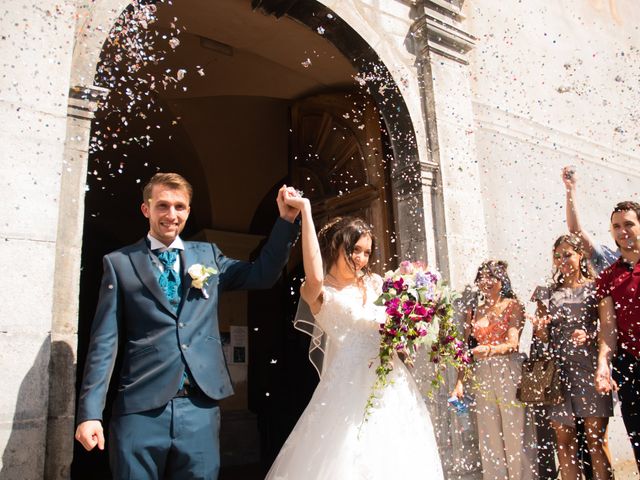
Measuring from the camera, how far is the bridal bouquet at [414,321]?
8.57 ft

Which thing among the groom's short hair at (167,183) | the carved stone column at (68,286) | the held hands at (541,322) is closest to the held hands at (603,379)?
the held hands at (541,322)

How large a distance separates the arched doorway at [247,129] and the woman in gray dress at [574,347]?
4.96ft

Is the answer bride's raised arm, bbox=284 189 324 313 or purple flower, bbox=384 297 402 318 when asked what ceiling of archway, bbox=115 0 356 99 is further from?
purple flower, bbox=384 297 402 318

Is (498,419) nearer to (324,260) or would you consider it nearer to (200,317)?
(324,260)

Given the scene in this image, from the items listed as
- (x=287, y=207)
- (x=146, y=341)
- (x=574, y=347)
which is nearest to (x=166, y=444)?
(x=146, y=341)

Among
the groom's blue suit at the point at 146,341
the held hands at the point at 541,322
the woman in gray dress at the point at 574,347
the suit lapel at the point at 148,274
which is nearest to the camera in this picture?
the groom's blue suit at the point at 146,341

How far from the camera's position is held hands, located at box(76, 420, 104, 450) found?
200 cm

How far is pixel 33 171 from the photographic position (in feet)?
8.79

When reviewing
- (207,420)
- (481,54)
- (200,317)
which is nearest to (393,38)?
(481,54)

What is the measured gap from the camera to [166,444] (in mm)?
2102

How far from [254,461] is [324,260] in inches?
184

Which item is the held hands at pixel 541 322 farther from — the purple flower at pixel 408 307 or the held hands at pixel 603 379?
the purple flower at pixel 408 307

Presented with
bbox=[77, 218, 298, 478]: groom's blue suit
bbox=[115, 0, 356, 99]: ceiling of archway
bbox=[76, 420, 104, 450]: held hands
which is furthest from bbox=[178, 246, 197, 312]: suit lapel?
bbox=[115, 0, 356, 99]: ceiling of archway

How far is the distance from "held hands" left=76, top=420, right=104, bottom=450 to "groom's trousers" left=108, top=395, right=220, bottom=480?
63 mm
